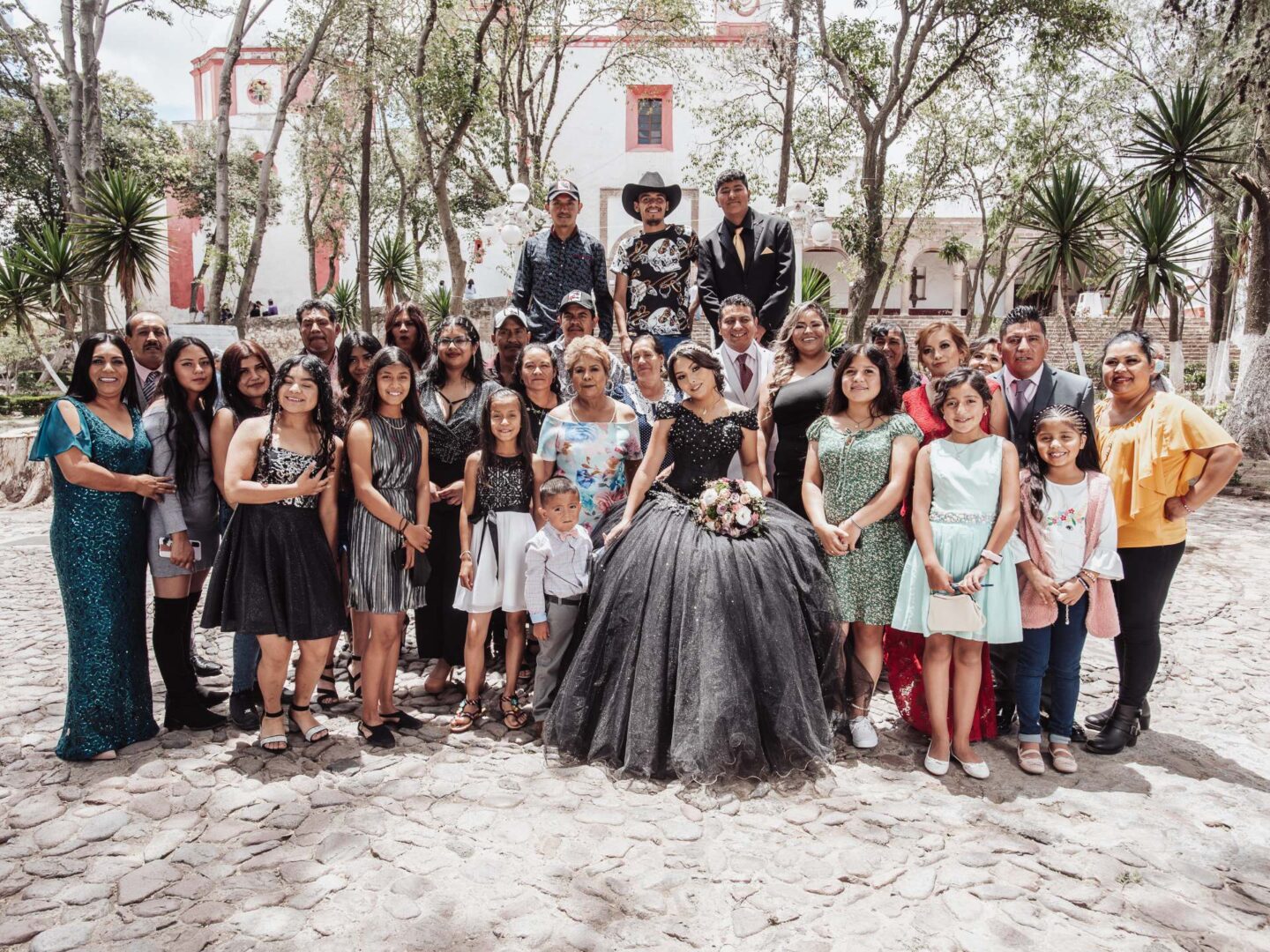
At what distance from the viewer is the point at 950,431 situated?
4215 millimetres

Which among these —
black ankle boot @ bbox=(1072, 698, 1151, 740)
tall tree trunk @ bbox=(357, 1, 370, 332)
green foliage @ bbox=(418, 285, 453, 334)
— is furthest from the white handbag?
green foliage @ bbox=(418, 285, 453, 334)

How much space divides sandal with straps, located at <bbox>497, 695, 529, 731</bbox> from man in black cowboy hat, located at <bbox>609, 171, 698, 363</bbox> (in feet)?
8.89

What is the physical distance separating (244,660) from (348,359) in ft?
5.75

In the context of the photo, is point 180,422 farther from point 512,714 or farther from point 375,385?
point 512,714

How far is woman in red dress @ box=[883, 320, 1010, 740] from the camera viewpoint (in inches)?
169

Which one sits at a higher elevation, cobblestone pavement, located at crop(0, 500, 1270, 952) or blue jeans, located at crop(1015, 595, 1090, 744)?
blue jeans, located at crop(1015, 595, 1090, 744)

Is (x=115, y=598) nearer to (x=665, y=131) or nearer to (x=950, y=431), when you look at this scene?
(x=950, y=431)

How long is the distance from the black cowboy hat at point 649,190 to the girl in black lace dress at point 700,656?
2.33 m

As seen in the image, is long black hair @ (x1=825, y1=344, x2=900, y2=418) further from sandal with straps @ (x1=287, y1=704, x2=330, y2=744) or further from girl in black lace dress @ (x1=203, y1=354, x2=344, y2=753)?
sandal with straps @ (x1=287, y1=704, x2=330, y2=744)

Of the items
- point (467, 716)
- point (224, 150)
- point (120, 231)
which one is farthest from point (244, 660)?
point (224, 150)

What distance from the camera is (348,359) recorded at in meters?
4.97

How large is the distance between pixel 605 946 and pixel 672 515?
6.60 feet

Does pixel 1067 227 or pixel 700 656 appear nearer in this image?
pixel 700 656

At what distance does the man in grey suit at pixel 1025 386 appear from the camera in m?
4.30
